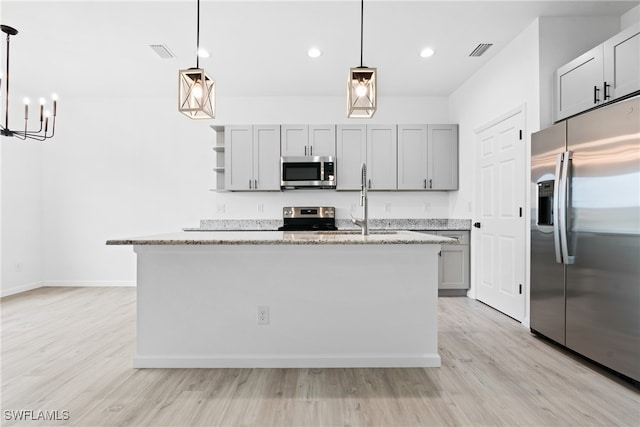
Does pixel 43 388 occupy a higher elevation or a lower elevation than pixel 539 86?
lower

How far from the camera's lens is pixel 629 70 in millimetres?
2338

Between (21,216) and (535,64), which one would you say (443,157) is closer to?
(535,64)

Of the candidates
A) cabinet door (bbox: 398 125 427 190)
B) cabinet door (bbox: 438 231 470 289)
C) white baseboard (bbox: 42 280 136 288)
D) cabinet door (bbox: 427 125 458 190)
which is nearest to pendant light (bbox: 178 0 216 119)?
cabinet door (bbox: 398 125 427 190)

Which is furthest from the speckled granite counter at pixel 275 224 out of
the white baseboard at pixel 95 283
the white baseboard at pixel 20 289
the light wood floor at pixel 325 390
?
the white baseboard at pixel 20 289

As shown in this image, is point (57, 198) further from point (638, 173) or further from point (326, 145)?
point (638, 173)

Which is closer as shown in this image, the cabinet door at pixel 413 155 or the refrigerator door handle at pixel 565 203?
the refrigerator door handle at pixel 565 203

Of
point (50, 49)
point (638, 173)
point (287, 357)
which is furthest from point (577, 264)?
point (50, 49)

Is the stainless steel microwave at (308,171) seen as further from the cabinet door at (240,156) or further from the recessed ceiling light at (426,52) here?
the recessed ceiling light at (426,52)

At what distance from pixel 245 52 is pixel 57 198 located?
372cm

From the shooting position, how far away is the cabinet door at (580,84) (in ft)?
8.39

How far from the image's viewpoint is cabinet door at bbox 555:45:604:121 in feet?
8.39

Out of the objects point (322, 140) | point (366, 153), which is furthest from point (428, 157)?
point (322, 140)

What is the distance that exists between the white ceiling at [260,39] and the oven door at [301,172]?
101cm

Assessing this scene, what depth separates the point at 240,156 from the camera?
4.94 meters
